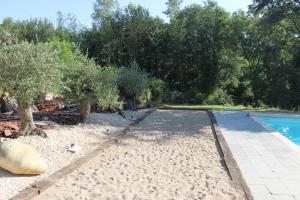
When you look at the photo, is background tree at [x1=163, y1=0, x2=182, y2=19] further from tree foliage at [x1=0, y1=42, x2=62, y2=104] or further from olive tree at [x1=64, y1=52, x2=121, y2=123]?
tree foliage at [x1=0, y1=42, x2=62, y2=104]

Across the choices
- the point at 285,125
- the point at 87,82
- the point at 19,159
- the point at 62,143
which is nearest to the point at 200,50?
the point at 285,125

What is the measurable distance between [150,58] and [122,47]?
2112 mm

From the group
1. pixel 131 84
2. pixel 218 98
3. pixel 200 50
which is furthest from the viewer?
pixel 200 50

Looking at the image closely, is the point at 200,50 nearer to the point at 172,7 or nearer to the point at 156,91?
the point at 172,7

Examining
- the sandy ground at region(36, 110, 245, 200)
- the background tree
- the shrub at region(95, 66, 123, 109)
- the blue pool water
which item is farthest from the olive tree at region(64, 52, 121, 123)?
the background tree

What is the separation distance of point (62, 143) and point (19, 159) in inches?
95.2

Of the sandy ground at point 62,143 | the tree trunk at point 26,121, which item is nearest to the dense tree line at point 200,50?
the sandy ground at point 62,143

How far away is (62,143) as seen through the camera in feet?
27.7

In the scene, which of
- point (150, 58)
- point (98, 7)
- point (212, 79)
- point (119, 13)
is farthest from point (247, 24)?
point (98, 7)

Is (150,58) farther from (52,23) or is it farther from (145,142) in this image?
(145,142)

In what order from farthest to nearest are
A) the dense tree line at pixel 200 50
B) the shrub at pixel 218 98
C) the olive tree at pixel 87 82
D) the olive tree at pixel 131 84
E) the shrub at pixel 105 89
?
the dense tree line at pixel 200 50, the shrub at pixel 218 98, the olive tree at pixel 131 84, the shrub at pixel 105 89, the olive tree at pixel 87 82

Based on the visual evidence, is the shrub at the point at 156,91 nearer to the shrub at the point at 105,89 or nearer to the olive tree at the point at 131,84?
the olive tree at the point at 131,84

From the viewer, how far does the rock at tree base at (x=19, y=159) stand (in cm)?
596

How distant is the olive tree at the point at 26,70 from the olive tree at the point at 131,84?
26.2 feet
